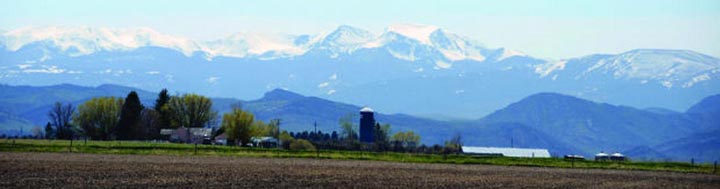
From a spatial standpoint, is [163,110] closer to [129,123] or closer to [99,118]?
[99,118]

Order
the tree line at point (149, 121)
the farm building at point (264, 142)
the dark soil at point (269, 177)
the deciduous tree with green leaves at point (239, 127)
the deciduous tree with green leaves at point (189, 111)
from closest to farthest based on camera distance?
the dark soil at point (269, 177)
the tree line at point (149, 121)
the deciduous tree with green leaves at point (239, 127)
the farm building at point (264, 142)
the deciduous tree with green leaves at point (189, 111)

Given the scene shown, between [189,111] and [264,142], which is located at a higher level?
[189,111]

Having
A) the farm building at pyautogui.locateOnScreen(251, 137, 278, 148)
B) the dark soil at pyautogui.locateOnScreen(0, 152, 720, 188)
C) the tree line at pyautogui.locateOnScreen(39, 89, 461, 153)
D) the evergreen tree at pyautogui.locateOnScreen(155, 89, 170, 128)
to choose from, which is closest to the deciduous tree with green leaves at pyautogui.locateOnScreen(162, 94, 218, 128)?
the tree line at pyautogui.locateOnScreen(39, 89, 461, 153)

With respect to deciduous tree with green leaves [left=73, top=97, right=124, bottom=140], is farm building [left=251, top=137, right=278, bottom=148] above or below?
below

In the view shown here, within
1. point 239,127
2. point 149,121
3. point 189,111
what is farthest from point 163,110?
point 239,127

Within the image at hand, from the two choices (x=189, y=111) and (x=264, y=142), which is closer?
(x=264, y=142)

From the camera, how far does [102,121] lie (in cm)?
15712

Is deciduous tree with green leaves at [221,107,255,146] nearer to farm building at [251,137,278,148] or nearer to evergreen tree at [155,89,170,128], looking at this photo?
farm building at [251,137,278,148]

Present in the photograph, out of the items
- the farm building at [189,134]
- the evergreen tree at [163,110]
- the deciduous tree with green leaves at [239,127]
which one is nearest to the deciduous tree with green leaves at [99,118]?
the evergreen tree at [163,110]

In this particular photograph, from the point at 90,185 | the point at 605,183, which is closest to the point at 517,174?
the point at 605,183

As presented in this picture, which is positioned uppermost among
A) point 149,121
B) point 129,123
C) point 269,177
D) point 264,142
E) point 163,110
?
point 163,110

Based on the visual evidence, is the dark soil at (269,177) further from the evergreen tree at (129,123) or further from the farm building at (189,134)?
the farm building at (189,134)

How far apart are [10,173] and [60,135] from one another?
350ft

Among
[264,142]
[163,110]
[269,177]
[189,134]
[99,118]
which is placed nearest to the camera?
[269,177]
